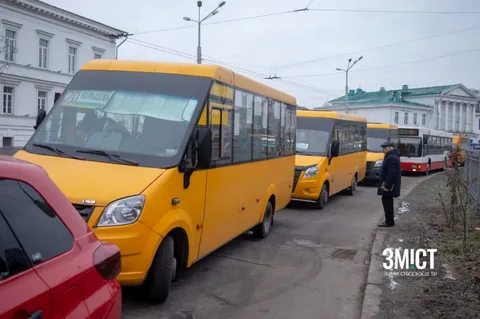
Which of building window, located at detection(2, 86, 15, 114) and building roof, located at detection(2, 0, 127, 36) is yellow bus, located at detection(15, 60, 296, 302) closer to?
building window, located at detection(2, 86, 15, 114)

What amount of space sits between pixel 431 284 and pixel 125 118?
426 centimetres

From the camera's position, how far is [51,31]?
41031 millimetres

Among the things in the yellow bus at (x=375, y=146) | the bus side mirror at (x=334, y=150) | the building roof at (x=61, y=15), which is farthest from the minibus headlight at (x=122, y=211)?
the building roof at (x=61, y=15)

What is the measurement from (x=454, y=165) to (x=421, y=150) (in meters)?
19.2

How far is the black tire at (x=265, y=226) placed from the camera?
9390 millimetres

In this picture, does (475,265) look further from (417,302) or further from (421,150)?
(421,150)

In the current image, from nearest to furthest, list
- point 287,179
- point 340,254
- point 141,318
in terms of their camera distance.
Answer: point 141,318
point 340,254
point 287,179

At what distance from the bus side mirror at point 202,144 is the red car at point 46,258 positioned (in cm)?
288

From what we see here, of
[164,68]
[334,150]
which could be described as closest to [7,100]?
[334,150]

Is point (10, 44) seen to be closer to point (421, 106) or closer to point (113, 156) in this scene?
point (113, 156)

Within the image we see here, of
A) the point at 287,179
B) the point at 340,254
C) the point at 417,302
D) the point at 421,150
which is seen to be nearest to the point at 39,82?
the point at 421,150

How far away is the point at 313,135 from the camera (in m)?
14.6

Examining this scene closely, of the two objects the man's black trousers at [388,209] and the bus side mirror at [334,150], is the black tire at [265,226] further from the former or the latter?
the bus side mirror at [334,150]

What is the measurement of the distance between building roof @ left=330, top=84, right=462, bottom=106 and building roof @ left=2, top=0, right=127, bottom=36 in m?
49.7
